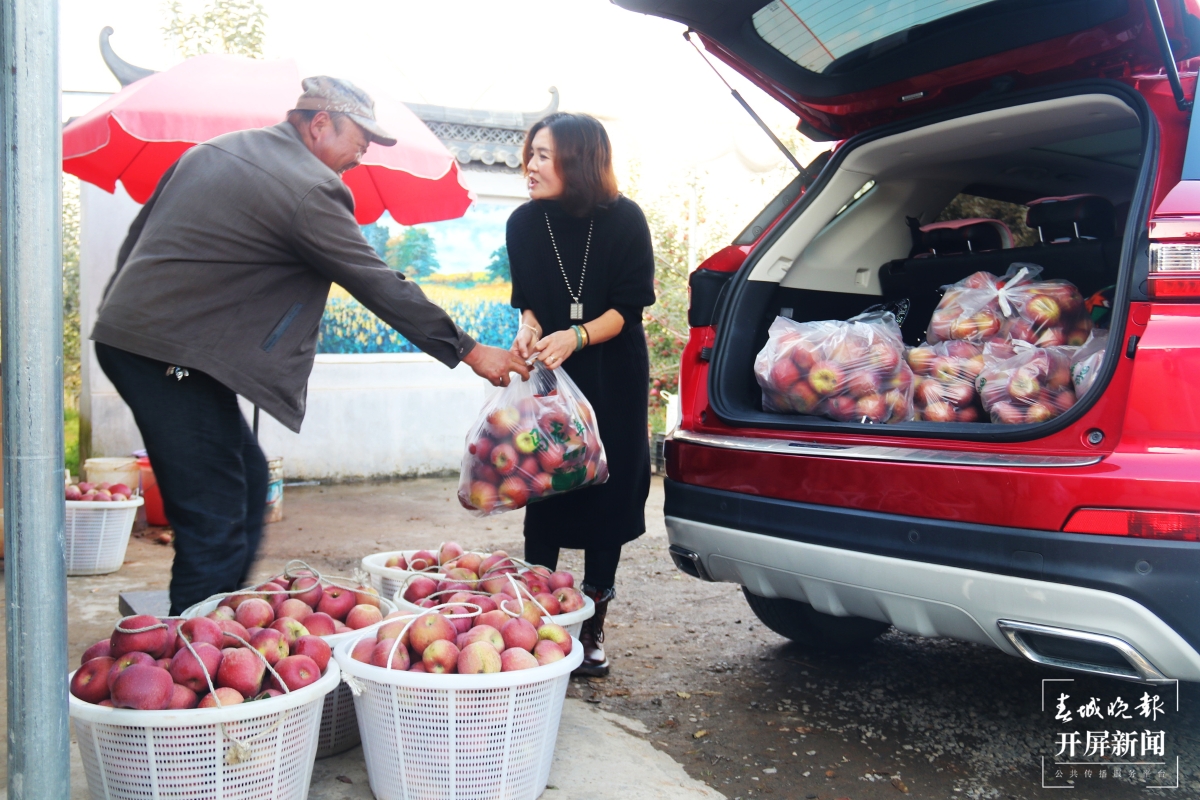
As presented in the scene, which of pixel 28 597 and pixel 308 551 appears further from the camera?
pixel 308 551

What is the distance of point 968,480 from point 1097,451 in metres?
0.26

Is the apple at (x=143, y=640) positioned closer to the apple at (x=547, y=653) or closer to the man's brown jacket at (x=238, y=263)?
the man's brown jacket at (x=238, y=263)

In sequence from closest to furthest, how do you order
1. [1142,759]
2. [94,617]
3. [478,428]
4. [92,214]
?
[1142,759] → [478,428] → [94,617] → [92,214]

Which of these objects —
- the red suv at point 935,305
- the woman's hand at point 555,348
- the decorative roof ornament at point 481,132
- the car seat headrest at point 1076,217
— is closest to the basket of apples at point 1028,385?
the red suv at point 935,305

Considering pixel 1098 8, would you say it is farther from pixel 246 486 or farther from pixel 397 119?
pixel 397 119

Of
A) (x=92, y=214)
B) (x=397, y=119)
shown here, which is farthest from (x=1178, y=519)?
(x=92, y=214)

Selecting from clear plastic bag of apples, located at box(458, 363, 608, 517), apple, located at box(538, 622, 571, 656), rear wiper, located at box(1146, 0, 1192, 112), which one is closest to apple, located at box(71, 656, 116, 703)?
apple, located at box(538, 622, 571, 656)

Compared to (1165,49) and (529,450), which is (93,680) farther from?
(1165,49)

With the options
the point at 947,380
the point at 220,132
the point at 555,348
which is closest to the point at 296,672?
the point at 555,348

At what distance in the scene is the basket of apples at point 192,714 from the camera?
1.77m

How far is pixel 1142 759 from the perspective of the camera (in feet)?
8.46

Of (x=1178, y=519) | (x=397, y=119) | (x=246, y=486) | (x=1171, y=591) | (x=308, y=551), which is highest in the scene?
(x=397, y=119)

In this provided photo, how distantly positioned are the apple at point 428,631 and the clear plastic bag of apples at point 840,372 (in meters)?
1.22

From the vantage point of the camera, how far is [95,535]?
4496 mm
